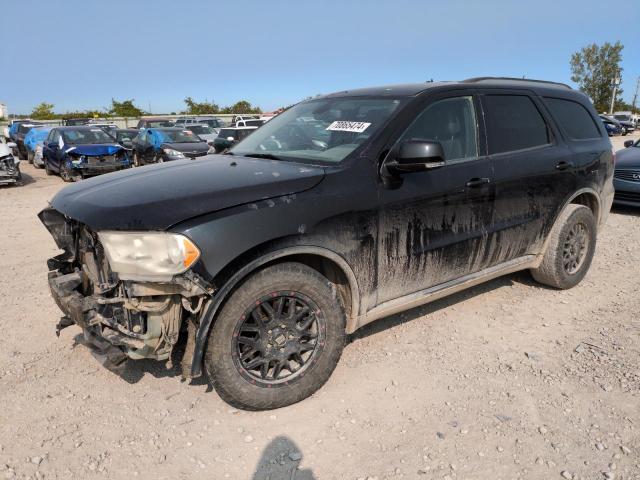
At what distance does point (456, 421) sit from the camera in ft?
8.92

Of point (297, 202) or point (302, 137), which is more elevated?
point (302, 137)

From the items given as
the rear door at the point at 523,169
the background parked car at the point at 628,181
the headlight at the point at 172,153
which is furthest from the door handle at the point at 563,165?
the headlight at the point at 172,153

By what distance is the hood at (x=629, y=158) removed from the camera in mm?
8320

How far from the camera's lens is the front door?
9.95 ft

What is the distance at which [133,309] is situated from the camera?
239cm

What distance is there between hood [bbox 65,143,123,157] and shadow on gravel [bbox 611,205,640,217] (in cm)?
1139

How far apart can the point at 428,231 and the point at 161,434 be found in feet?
6.64

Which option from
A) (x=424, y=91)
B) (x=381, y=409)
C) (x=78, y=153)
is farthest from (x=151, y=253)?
(x=78, y=153)

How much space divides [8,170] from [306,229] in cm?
1189

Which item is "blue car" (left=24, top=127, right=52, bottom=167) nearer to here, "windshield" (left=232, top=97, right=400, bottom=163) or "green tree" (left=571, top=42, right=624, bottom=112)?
"windshield" (left=232, top=97, right=400, bottom=163)

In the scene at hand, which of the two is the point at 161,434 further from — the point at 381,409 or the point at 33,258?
the point at 33,258

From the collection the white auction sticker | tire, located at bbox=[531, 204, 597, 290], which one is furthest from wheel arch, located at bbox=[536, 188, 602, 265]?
the white auction sticker

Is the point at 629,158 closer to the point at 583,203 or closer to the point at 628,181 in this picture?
the point at 628,181

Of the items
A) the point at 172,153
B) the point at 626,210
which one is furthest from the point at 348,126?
the point at 172,153
